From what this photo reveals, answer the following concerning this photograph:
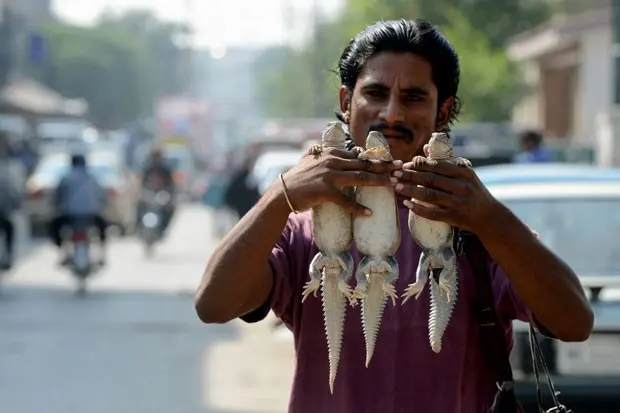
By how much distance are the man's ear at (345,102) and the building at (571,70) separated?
23701 mm

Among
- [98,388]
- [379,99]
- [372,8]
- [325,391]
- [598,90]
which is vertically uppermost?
[372,8]

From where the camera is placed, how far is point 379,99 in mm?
2770

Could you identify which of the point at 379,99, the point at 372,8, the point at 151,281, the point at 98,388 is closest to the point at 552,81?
the point at 372,8

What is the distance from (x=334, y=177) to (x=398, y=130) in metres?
0.26

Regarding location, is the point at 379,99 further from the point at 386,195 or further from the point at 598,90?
the point at 598,90

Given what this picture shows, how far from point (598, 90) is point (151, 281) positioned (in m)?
18.5

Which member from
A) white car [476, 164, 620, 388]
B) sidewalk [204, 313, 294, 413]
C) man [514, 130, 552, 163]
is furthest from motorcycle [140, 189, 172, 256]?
white car [476, 164, 620, 388]

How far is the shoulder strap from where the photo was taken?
288 cm

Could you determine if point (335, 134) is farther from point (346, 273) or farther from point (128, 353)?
point (128, 353)

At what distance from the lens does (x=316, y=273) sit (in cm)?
264

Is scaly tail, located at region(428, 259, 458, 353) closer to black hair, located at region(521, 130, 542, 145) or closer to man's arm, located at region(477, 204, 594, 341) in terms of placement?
man's arm, located at region(477, 204, 594, 341)

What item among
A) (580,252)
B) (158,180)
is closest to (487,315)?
(580,252)

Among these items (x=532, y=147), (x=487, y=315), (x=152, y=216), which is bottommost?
(x=152, y=216)

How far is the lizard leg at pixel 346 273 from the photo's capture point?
2572mm
